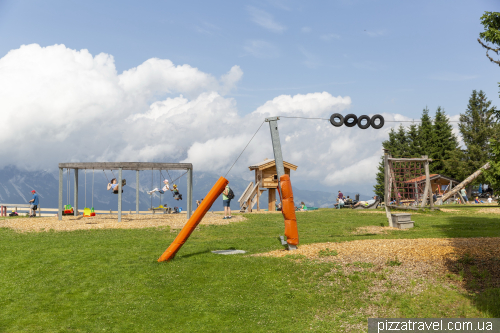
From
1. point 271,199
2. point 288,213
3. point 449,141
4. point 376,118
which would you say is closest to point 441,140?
point 449,141

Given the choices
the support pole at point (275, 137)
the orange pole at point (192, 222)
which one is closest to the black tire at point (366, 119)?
the support pole at point (275, 137)

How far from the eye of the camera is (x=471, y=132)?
184 ft

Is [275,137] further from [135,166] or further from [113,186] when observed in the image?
[113,186]

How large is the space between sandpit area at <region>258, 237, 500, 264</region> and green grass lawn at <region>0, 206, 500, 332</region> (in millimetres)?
874

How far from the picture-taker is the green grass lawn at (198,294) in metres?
8.06

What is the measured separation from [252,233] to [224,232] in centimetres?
141

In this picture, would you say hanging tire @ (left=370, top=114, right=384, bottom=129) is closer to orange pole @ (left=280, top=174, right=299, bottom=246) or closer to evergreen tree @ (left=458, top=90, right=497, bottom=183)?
orange pole @ (left=280, top=174, right=299, bottom=246)

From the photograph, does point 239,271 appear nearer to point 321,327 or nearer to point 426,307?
point 321,327

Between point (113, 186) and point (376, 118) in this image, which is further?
point (113, 186)

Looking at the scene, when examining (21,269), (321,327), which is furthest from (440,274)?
(21,269)

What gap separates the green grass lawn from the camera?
806 centimetres

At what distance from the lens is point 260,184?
3388cm

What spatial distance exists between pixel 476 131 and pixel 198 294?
61817 mm

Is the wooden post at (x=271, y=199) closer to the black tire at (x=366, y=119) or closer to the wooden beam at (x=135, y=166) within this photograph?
the wooden beam at (x=135, y=166)
